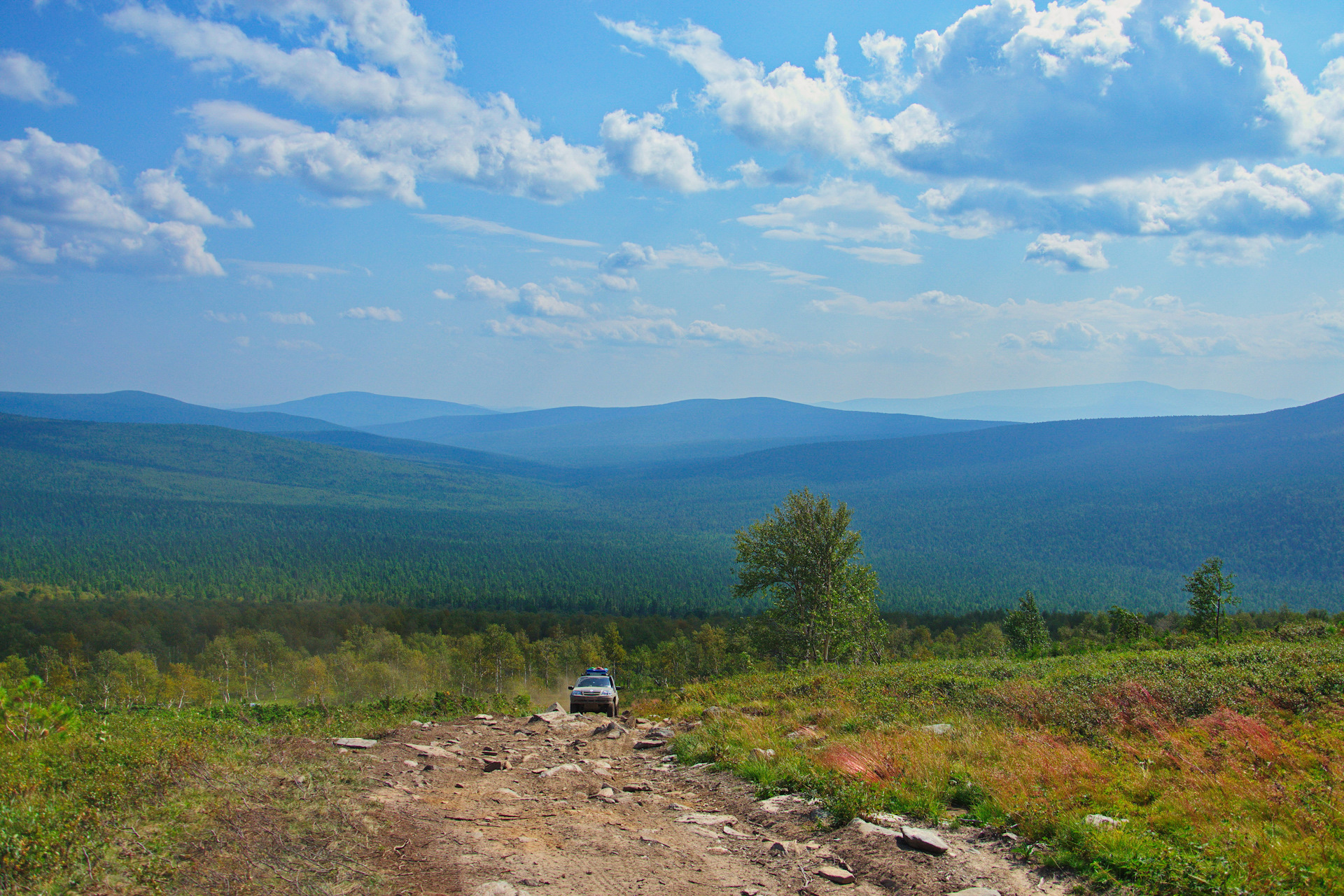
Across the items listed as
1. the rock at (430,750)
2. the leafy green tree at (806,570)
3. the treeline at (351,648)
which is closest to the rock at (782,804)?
the rock at (430,750)

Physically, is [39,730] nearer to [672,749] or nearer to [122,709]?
[122,709]

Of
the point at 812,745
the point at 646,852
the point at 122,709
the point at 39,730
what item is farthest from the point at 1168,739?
the point at 122,709

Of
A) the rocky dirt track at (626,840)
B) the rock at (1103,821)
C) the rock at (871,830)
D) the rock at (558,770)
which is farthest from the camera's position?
the rock at (558,770)

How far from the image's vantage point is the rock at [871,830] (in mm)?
8531

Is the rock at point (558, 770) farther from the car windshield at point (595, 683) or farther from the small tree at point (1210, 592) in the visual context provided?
the small tree at point (1210, 592)

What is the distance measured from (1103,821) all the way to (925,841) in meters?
2.04

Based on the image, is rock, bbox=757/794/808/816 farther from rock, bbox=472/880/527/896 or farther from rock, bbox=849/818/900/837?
rock, bbox=472/880/527/896

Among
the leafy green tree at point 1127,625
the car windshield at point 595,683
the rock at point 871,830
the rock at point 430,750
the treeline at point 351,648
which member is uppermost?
the rock at point 871,830

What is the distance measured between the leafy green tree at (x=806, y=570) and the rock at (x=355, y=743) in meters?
24.0

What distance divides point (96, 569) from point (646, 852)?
199872 millimetres

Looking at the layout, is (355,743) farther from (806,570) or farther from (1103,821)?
(806,570)

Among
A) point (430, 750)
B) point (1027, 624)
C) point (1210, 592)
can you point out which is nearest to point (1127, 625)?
point (1210, 592)

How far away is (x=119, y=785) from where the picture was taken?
8391 millimetres

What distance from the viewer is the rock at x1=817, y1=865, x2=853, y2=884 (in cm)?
752
